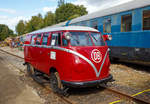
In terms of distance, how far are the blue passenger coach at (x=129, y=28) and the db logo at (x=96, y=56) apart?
441 centimetres

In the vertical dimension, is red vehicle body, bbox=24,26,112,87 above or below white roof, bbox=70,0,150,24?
below

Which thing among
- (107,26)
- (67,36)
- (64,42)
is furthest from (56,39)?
(107,26)

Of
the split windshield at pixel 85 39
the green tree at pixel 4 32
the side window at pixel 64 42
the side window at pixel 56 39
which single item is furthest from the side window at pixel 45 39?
the green tree at pixel 4 32

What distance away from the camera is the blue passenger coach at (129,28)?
28.5 feet

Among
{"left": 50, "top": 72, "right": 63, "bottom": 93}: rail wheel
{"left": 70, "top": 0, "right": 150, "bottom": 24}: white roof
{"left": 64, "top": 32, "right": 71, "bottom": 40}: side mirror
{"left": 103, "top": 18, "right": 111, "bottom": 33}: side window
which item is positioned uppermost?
{"left": 70, "top": 0, "right": 150, "bottom": 24}: white roof

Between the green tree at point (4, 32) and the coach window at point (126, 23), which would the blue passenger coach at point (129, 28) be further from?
the green tree at point (4, 32)

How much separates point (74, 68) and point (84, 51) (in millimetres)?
645

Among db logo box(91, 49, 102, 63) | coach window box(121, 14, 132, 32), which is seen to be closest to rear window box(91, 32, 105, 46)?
db logo box(91, 49, 102, 63)

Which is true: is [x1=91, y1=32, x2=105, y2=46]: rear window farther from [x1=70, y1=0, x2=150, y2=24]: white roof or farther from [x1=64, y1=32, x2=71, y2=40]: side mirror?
[x1=70, y1=0, x2=150, y2=24]: white roof

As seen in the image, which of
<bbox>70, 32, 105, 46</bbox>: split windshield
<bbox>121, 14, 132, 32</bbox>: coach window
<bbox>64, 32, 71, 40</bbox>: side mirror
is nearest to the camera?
<bbox>64, 32, 71, 40</bbox>: side mirror

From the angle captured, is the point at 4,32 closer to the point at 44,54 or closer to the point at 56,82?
the point at 44,54

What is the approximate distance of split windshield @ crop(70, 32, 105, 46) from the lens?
5323 millimetres

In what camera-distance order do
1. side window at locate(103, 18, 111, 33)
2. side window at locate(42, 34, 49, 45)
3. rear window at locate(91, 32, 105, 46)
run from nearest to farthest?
rear window at locate(91, 32, 105, 46)
side window at locate(42, 34, 49, 45)
side window at locate(103, 18, 111, 33)

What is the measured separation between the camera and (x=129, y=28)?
9.70m
